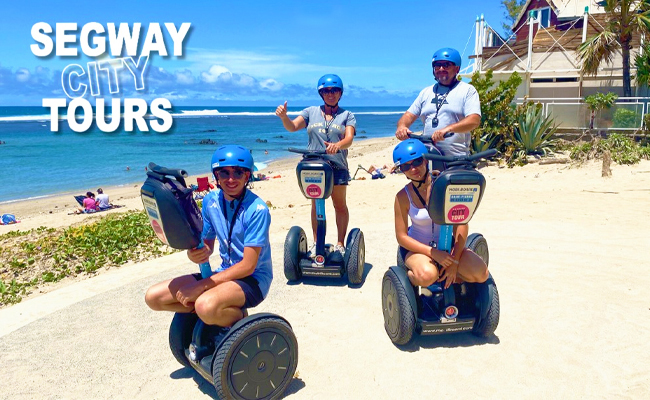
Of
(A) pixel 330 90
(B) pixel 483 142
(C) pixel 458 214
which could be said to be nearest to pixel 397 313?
(C) pixel 458 214

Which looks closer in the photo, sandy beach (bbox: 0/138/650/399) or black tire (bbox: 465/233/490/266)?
sandy beach (bbox: 0/138/650/399)

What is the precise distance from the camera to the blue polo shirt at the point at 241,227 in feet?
10.3

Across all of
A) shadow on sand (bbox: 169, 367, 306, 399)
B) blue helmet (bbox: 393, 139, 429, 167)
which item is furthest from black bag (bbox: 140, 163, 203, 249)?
blue helmet (bbox: 393, 139, 429, 167)

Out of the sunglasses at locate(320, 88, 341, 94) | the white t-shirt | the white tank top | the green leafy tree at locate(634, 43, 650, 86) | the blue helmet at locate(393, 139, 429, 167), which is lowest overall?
the white tank top

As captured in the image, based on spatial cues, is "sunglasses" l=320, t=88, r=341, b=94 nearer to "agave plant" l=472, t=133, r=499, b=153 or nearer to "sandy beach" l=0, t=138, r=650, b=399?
"sandy beach" l=0, t=138, r=650, b=399

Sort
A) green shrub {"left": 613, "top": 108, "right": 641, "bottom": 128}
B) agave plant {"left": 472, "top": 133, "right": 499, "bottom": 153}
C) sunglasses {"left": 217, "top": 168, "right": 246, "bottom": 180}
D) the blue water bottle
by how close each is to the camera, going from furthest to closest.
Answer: green shrub {"left": 613, "top": 108, "right": 641, "bottom": 128}, agave plant {"left": 472, "top": 133, "right": 499, "bottom": 153}, the blue water bottle, sunglasses {"left": 217, "top": 168, "right": 246, "bottom": 180}

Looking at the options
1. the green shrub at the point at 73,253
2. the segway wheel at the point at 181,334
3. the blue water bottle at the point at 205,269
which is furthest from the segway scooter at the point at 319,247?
Result: the green shrub at the point at 73,253

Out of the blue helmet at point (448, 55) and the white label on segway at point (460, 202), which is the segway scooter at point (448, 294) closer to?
the white label on segway at point (460, 202)

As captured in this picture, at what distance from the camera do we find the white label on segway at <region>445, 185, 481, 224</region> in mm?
3152

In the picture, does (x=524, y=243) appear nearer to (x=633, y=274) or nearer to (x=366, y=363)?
(x=633, y=274)

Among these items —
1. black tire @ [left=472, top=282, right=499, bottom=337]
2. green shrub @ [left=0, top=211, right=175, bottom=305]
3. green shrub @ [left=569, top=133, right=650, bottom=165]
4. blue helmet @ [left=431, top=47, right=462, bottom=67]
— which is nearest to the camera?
black tire @ [left=472, top=282, right=499, bottom=337]

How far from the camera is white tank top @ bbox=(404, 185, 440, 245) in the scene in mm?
3785

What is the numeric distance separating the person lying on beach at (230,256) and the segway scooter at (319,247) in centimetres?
160

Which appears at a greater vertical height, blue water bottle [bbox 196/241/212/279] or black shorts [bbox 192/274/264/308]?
blue water bottle [bbox 196/241/212/279]
